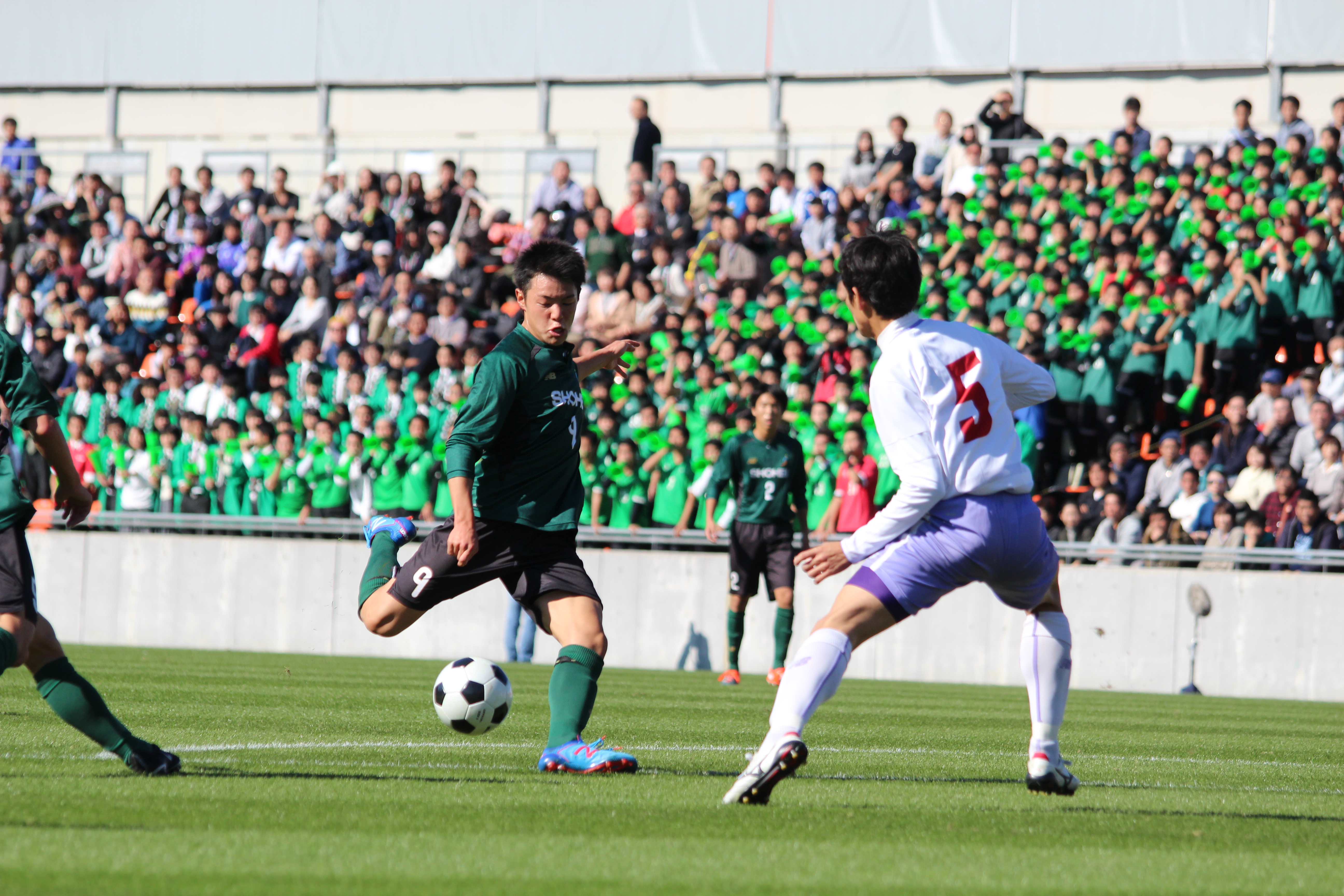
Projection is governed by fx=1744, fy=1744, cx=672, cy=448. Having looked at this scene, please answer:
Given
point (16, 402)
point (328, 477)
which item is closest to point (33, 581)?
point (16, 402)

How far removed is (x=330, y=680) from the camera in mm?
13695

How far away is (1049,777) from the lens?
6348 millimetres

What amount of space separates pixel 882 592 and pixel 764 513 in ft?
30.7

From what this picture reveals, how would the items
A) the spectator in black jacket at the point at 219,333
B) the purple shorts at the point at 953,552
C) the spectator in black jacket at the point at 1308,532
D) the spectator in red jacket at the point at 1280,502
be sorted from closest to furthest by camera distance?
the purple shorts at the point at 953,552 < the spectator in black jacket at the point at 1308,532 < the spectator in red jacket at the point at 1280,502 < the spectator in black jacket at the point at 219,333

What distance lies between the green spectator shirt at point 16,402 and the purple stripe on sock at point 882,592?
9.07 ft

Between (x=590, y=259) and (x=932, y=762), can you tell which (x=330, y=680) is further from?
(x=590, y=259)

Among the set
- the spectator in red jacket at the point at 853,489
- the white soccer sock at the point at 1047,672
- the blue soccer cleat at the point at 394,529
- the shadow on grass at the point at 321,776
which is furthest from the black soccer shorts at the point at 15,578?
the spectator in red jacket at the point at 853,489

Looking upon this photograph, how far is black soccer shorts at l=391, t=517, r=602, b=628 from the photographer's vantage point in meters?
7.13

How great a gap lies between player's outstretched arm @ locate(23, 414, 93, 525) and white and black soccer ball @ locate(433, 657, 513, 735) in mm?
2113

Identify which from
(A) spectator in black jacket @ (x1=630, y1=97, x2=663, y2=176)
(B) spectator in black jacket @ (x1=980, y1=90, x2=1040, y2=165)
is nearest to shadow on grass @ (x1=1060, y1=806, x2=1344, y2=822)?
(B) spectator in black jacket @ (x1=980, y1=90, x2=1040, y2=165)

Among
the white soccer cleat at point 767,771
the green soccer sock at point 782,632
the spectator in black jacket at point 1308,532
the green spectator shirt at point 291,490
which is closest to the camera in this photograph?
the white soccer cleat at point 767,771

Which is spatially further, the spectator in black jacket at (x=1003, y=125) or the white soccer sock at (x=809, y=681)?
the spectator in black jacket at (x=1003, y=125)

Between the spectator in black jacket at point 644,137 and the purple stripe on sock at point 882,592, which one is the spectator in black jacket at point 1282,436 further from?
the purple stripe on sock at point 882,592

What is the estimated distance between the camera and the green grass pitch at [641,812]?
444cm
